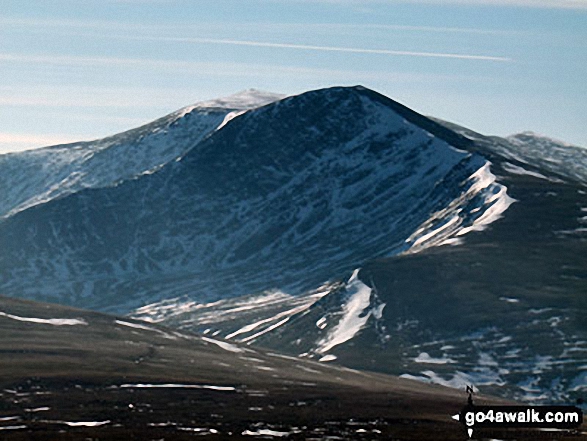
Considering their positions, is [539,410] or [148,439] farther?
[148,439]

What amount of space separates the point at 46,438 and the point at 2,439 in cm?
619

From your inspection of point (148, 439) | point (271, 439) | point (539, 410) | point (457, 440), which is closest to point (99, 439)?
point (148, 439)

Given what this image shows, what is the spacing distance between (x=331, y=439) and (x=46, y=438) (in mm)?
39603

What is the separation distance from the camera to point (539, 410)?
168m

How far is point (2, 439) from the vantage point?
7667 inches

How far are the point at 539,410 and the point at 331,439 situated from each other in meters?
40.4

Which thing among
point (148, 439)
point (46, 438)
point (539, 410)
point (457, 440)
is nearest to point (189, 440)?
point (148, 439)

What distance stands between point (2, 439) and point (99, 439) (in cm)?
1313

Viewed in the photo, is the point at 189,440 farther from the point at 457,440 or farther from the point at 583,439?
the point at 583,439

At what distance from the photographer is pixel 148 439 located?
197500 millimetres

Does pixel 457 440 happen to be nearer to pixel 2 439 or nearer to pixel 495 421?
pixel 495 421

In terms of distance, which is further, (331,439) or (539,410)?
(331,439)

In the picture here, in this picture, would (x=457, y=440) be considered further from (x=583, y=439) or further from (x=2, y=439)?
(x=2, y=439)

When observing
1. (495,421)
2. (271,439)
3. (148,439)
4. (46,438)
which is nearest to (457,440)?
(495,421)
